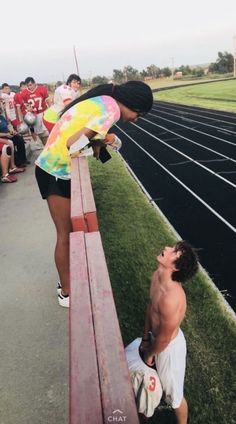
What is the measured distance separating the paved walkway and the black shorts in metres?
1.00

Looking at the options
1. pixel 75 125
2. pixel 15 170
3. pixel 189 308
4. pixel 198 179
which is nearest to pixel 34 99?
pixel 15 170

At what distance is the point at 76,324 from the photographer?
1.60m

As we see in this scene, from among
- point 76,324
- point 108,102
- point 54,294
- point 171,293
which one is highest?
point 108,102

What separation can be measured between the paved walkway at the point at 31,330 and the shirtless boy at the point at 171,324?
2.04ft

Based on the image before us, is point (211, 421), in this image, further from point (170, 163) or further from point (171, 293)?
point (170, 163)

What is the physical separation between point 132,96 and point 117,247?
9.85ft

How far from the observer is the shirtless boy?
238cm

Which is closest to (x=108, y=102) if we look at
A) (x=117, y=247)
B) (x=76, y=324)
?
(x=76, y=324)

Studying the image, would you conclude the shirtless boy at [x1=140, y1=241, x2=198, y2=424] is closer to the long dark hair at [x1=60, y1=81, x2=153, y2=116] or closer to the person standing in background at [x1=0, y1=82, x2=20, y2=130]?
the long dark hair at [x1=60, y1=81, x2=153, y2=116]

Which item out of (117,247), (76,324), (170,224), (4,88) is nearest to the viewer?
(76,324)

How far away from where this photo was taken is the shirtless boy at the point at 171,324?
2385mm

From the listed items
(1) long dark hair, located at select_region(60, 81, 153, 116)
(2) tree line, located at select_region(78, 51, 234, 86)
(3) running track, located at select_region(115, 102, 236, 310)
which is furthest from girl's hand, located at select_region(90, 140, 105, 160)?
(2) tree line, located at select_region(78, 51, 234, 86)

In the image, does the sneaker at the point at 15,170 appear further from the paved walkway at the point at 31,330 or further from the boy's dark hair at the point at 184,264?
the boy's dark hair at the point at 184,264

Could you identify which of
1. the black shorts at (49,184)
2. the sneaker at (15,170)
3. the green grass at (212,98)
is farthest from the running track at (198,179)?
the green grass at (212,98)
